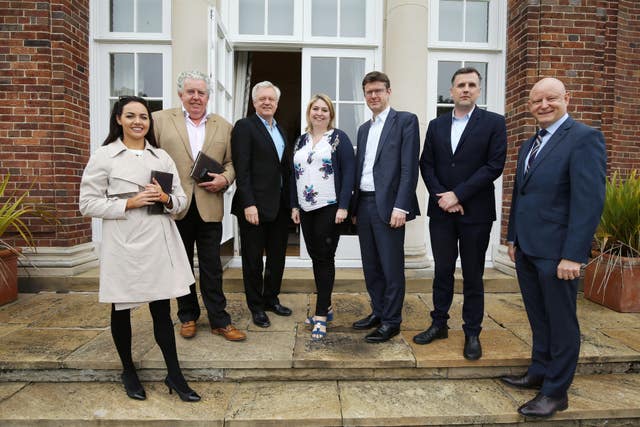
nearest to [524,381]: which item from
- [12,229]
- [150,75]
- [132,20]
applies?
[150,75]

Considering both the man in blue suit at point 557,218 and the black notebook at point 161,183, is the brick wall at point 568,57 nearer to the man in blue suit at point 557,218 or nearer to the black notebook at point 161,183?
the man in blue suit at point 557,218

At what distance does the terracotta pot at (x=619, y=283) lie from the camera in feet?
12.5

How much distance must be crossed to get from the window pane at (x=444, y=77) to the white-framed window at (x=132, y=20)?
A: 313cm

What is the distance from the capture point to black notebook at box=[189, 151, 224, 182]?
2.88m

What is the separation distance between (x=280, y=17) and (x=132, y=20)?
65.6 inches

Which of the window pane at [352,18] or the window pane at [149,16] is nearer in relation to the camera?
the window pane at [149,16]

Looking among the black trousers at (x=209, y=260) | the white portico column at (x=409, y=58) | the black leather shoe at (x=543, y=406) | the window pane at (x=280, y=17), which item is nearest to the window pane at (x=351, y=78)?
the white portico column at (x=409, y=58)

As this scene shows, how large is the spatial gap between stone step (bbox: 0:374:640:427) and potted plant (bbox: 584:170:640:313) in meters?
1.36

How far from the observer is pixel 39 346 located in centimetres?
292

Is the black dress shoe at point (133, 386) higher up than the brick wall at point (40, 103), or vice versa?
the brick wall at point (40, 103)

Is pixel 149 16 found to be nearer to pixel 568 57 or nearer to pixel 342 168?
pixel 342 168

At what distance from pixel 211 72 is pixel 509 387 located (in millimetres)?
3558

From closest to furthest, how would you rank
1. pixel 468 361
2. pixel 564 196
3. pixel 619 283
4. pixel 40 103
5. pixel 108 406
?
pixel 564 196 < pixel 108 406 < pixel 468 361 < pixel 619 283 < pixel 40 103

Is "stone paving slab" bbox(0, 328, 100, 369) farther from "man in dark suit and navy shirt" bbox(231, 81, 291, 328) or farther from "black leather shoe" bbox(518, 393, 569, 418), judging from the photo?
"black leather shoe" bbox(518, 393, 569, 418)
